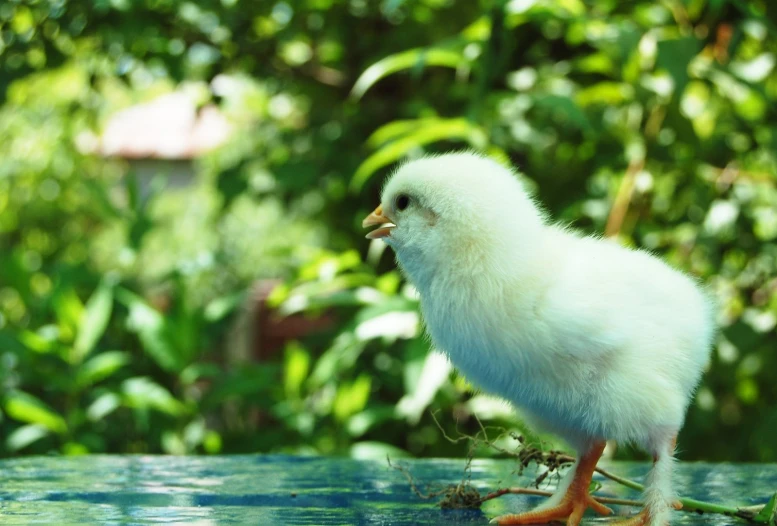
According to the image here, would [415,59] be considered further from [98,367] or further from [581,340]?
[98,367]

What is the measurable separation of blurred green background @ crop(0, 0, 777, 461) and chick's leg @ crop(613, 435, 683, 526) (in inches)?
36.4

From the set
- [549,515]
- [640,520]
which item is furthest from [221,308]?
[640,520]

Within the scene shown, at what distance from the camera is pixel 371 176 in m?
3.14

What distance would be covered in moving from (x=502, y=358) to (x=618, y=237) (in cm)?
144

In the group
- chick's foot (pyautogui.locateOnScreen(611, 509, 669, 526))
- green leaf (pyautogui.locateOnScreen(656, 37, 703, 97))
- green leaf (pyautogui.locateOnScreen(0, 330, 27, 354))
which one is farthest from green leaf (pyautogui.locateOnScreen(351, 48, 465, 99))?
green leaf (pyautogui.locateOnScreen(0, 330, 27, 354))

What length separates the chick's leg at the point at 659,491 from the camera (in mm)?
1314

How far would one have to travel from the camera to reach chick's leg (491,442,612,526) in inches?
55.2

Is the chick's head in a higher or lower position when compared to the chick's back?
higher

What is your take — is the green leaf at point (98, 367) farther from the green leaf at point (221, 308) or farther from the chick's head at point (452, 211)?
the chick's head at point (452, 211)

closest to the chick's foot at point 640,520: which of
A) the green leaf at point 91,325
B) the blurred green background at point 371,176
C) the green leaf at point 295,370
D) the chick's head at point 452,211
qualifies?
the chick's head at point 452,211

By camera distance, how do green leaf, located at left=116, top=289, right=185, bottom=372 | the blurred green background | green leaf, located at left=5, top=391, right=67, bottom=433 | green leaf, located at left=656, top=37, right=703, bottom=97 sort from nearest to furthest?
green leaf, located at left=656, top=37, right=703, bottom=97
the blurred green background
green leaf, located at left=5, top=391, right=67, bottom=433
green leaf, located at left=116, top=289, right=185, bottom=372

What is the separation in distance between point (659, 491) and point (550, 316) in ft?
0.98

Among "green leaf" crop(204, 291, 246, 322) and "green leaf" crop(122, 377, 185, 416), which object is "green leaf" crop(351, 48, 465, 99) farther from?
"green leaf" crop(122, 377, 185, 416)

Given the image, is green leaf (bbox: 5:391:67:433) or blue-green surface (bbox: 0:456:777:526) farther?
green leaf (bbox: 5:391:67:433)
